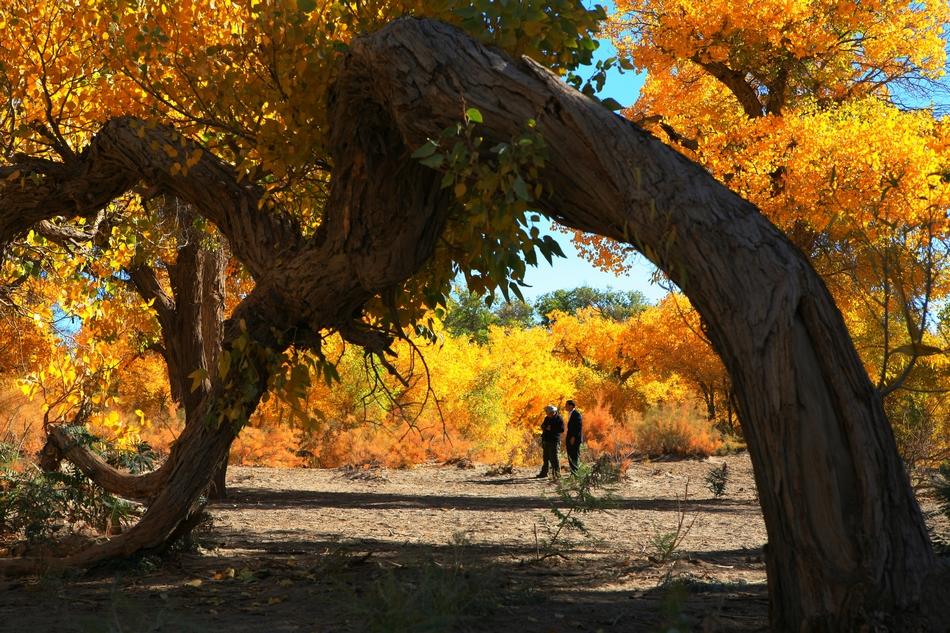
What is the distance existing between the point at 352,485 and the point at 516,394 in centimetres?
1055

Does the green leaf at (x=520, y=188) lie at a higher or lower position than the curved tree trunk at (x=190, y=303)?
lower

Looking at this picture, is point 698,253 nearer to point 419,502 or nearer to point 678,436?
point 419,502

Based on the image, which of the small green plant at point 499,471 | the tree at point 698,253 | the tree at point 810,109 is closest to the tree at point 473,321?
the small green plant at point 499,471

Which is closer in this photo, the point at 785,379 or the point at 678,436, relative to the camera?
the point at 785,379

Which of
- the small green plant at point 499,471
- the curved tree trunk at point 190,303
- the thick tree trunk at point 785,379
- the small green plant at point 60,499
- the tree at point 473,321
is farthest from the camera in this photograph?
the tree at point 473,321

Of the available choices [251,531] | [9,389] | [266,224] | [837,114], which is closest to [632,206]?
[266,224]

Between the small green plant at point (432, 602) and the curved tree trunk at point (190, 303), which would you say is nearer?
the small green plant at point (432, 602)

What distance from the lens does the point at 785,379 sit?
10.5 ft

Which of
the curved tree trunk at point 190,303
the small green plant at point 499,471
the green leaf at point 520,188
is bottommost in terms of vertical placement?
the small green plant at point 499,471

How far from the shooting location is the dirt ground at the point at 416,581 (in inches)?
158

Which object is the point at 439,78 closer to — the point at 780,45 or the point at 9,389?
the point at 780,45

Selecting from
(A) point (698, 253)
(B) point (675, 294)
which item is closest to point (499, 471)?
(B) point (675, 294)

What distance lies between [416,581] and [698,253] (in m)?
2.62

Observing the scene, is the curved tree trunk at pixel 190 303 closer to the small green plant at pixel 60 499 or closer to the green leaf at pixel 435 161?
the small green plant at pixel 60 499
